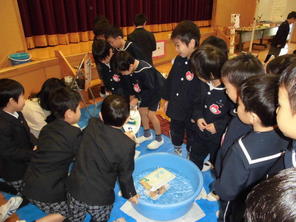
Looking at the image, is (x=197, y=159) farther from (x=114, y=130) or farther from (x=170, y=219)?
(x=114, y=130)

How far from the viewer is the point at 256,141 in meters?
0.90

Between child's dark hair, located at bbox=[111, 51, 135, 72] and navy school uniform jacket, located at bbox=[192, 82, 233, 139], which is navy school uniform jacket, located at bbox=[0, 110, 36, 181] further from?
navy school uniform jacket, located at bbox=[192, 82, 233, 139]

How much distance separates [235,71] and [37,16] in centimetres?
320

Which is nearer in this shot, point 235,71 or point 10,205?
point 235,71

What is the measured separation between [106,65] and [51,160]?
1.16m

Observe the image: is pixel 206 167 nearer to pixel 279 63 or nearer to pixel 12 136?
pixel 279 63

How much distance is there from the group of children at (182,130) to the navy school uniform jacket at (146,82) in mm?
157

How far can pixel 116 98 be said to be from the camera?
115cm

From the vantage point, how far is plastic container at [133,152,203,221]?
1348 mm

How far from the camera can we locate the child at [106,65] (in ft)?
6.71

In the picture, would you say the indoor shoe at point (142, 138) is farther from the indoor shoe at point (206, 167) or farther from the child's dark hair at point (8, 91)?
the child's dark hair at point (8, 91)

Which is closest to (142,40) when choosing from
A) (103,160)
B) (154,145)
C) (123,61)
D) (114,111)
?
(123,61)

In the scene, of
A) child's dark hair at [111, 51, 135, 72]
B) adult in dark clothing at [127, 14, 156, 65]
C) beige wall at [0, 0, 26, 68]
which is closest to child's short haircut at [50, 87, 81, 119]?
child's dark hair at [111, 51, 135, 72]

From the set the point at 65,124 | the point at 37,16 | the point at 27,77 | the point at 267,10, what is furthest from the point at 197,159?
the point at 267,10
